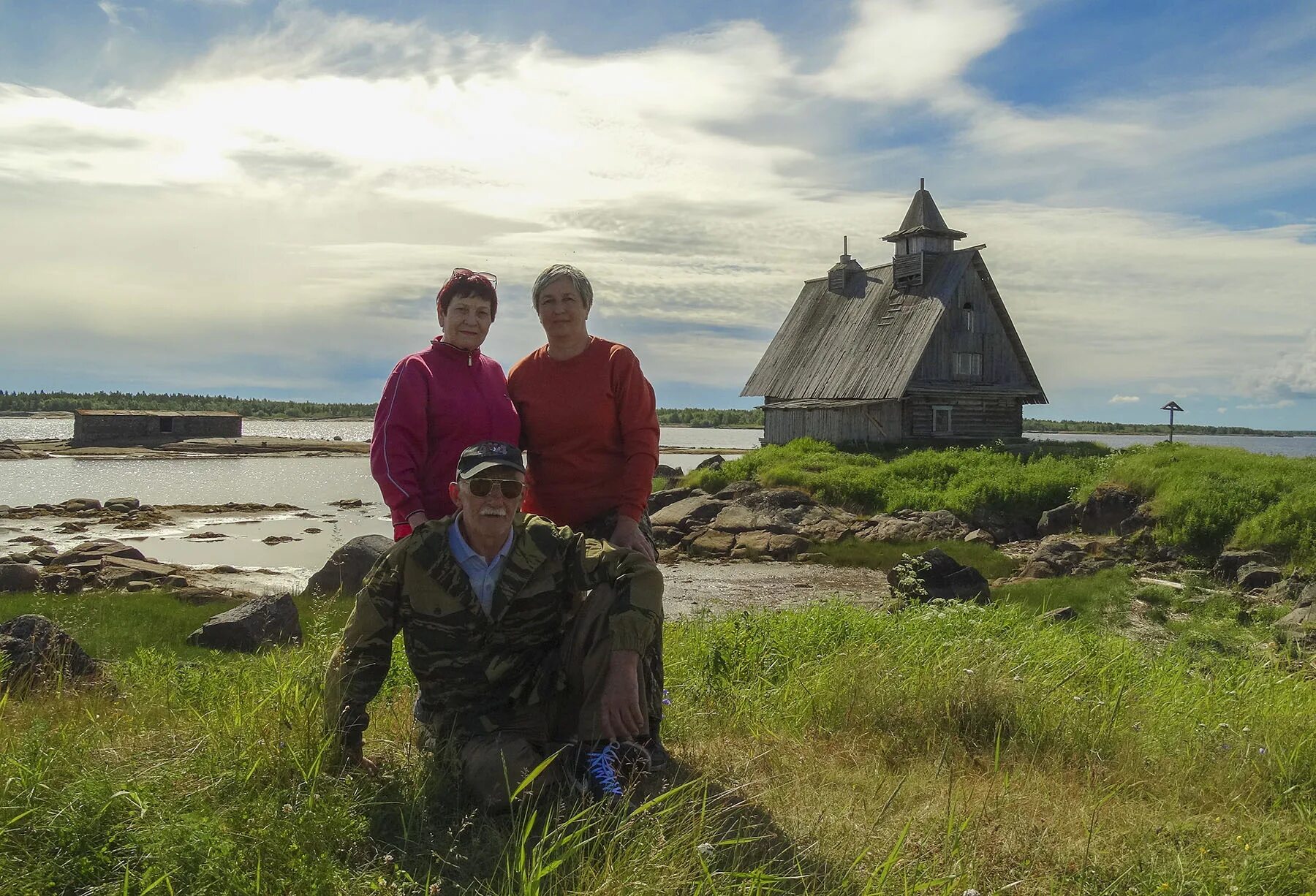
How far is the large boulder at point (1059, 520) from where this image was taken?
1778cm

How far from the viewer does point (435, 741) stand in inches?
159

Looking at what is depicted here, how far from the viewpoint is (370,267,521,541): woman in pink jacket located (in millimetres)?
4184

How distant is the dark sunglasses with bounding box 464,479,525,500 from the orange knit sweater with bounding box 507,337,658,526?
0.68m

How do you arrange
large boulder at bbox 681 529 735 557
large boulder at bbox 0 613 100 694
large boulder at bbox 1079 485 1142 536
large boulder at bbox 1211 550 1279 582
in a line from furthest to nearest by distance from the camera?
large boulder at bbox 681 529 735 557, large boulder at bbox 1079 485 1142 536, large boulder at bbox 1211 550 1279 582, large boulder at bbox 0 613 100 694

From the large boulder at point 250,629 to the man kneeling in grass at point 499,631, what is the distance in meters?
5.94

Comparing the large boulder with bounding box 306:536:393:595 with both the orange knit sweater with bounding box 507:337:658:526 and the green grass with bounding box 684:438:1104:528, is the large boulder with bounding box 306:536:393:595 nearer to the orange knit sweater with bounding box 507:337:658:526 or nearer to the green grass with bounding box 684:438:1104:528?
the orange knit sweater with bounding box 507:337:658:526

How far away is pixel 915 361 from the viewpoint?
86.6 feet

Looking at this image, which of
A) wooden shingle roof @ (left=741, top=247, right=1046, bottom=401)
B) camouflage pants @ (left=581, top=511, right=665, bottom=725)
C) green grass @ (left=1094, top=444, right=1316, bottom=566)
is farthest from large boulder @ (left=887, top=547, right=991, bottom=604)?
wooden shingle roof @ (left=741, top=247, right=1046, bottom=401)

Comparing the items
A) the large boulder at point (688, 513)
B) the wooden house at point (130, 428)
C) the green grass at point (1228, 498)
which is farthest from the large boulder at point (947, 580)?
the wooden house at point (130, 428)

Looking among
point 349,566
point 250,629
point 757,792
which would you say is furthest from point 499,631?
point 349,566

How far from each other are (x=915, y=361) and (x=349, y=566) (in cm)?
1846

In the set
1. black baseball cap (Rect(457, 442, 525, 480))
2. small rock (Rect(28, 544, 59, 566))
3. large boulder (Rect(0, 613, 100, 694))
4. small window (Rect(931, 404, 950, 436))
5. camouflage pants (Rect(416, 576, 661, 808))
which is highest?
small window (Rect(931, 404, 950, 436))

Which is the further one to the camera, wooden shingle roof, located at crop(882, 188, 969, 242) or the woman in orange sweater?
wooden shingle roof, located at crop(882, 188, 969, 242)

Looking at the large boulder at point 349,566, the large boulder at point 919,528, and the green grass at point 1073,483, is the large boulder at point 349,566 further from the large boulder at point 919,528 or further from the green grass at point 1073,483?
the green grass at point 1073,483
